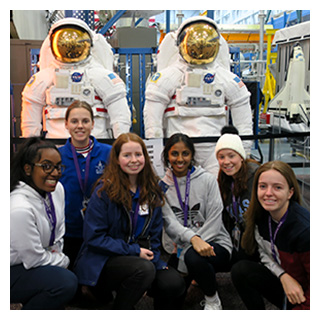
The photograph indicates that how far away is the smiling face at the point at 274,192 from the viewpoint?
207cm

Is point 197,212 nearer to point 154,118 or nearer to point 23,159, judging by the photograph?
point 23,159

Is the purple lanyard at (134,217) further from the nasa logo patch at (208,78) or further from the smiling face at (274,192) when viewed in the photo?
the nasa logo patch at (208,78)

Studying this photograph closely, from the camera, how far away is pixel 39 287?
1.94 metres

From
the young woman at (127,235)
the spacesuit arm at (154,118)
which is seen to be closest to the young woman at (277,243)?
the young woman at (127,235)

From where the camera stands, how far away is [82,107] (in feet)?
9.14

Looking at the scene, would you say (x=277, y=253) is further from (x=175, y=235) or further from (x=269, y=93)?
(x=269, y=93)

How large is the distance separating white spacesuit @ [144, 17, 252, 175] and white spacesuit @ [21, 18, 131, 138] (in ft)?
1.21

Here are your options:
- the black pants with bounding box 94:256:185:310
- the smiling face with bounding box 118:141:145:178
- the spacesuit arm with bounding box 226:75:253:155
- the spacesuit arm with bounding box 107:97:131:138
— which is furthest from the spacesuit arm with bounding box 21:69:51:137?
the black pants with bounding box 94:256:185:310

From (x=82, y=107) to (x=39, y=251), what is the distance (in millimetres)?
1181

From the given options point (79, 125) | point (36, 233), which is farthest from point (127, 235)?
point (79, 125)

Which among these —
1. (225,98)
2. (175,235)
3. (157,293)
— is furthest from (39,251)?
(225,98)

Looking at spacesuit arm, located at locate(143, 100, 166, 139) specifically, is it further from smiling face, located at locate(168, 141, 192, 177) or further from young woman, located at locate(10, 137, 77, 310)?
young woman, located at locate(10, 137, 77, 310)

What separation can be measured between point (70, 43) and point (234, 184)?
249cm

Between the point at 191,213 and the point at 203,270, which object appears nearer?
the point at 203,270
